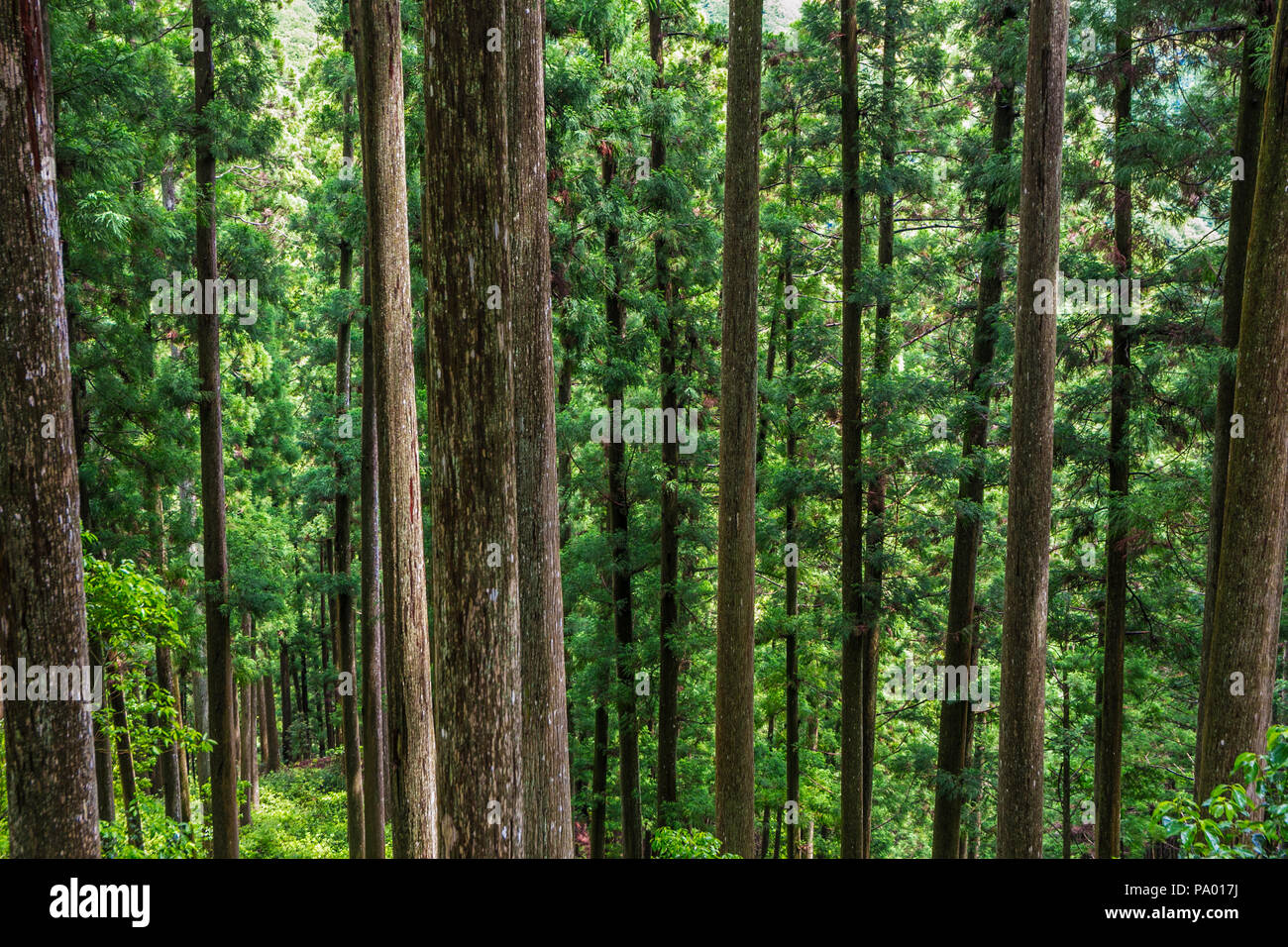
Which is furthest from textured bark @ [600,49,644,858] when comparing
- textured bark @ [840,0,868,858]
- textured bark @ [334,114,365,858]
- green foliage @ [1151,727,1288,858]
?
green foliage @ [1151,727,1288,858]

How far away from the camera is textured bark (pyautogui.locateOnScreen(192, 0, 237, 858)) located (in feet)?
40.1

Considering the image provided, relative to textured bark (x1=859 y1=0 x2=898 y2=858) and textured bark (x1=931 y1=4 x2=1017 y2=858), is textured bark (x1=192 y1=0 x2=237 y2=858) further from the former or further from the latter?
textured bark (x1=931 y1=4 x2=1017 y2=858)

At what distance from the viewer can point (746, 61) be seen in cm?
741

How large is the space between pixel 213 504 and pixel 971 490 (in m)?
12.3

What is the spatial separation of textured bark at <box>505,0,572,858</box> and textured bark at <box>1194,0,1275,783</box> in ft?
22.8

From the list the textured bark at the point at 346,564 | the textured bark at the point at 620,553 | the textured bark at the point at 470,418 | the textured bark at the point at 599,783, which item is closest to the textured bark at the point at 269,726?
the textured bark at the point at 346,564

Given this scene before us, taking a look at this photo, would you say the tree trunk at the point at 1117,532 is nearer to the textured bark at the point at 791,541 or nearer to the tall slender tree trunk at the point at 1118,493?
the tall slender tree trunk at the point at 1118,493

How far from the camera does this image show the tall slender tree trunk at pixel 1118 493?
11.6m

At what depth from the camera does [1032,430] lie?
780 cm
